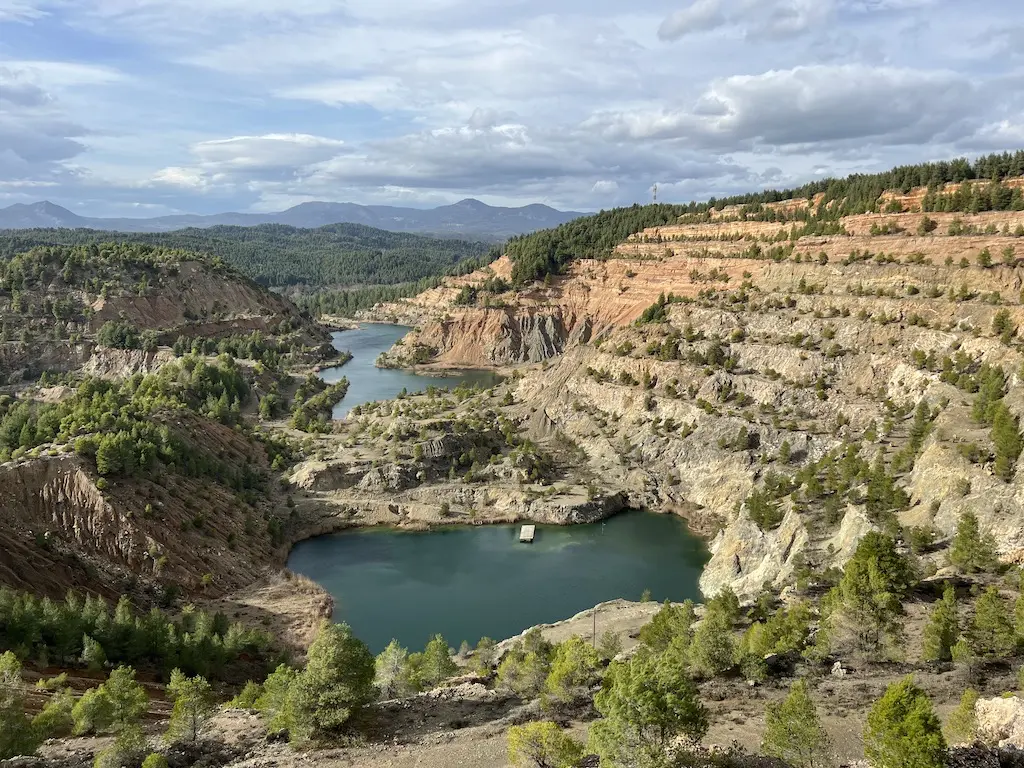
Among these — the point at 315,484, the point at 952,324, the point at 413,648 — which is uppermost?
the point at 952,324

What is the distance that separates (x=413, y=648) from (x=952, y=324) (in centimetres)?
4734

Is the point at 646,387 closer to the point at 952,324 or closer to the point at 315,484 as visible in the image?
the point at 952,324

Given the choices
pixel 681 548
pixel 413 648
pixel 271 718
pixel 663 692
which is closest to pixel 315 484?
pixel 413 648

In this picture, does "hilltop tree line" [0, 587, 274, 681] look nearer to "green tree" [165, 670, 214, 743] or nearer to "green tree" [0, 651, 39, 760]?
"green tree" [165, 670, 214, 743]

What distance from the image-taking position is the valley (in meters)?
23.5

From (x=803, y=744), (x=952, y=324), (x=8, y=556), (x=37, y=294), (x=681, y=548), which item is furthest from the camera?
(x=37, y=294)

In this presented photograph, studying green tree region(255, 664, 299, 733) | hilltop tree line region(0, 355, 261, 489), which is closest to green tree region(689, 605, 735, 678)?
green tree region(255, 664, 299, 733)

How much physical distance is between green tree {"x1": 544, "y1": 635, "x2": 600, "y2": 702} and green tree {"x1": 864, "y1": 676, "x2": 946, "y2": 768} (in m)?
10.3

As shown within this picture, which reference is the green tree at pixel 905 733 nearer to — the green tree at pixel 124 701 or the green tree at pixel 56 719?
the green tree at pixel 124 701

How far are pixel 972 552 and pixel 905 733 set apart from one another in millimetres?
20382

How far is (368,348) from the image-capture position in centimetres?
15088

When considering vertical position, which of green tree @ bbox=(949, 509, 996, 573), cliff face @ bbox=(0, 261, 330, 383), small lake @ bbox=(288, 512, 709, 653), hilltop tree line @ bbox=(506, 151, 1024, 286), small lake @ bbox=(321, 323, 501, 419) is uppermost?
hilltop tree line @ bbox=(506, 151, 1024, 286)

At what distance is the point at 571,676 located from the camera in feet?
81.3

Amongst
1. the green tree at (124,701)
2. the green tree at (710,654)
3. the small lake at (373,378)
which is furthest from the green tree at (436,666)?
the small lake at (373,378)
